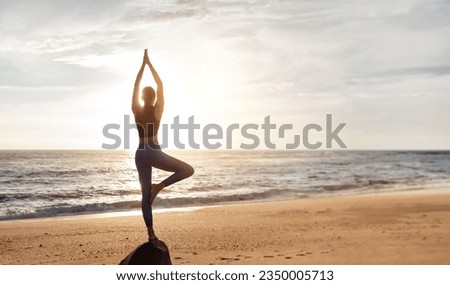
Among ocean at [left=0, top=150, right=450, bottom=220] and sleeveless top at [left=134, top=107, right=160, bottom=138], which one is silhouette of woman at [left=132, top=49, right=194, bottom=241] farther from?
ocean at [left=0, top=150, right=450, bottom=220]

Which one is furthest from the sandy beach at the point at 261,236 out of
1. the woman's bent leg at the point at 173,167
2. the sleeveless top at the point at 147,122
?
the sleeveless top at the point at 147,122

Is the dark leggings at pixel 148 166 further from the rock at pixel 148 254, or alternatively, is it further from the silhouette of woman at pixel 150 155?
the rock at pixel 148 254

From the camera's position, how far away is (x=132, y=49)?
4.59 meters

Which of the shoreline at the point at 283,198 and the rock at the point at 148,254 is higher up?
the rock at the point at 148,254

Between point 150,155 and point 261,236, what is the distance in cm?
149

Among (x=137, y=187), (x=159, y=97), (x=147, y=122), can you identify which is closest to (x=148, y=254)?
(x=147, y=122)

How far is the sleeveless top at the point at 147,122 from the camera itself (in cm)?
323

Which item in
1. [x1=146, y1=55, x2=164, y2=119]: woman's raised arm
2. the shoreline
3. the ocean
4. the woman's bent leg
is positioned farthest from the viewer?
the ocean

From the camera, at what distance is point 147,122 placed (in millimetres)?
3250

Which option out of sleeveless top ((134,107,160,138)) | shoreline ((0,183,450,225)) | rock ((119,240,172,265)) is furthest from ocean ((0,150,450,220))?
sleeveless top ((134,107,160,138))

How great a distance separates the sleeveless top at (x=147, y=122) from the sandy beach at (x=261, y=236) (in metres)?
0.99

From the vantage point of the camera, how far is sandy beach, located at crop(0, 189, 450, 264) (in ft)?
12.5

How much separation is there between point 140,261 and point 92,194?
4044 mm
